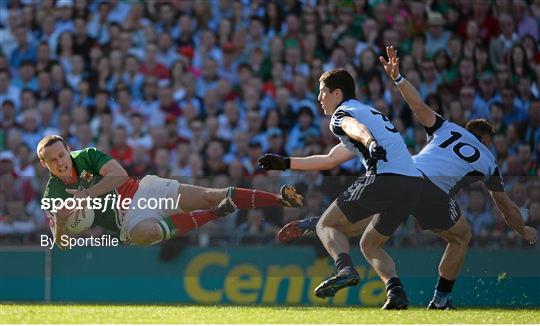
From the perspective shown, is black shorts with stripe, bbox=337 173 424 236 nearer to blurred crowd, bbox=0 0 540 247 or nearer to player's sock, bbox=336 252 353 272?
player's sock, bbox=336 252 353 272

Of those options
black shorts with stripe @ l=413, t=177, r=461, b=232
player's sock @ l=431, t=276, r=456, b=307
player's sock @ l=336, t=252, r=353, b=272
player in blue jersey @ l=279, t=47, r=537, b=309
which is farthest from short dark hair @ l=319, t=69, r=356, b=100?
player's sock @ l=431, t=276, r=456, b=307

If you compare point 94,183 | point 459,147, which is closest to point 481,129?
point 459,147

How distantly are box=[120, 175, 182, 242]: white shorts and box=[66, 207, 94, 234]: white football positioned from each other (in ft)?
0.96

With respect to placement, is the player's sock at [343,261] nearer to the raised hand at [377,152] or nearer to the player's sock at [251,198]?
the raised hand at [377,152]

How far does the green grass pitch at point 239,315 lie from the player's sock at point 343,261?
Answer: 0.36 m

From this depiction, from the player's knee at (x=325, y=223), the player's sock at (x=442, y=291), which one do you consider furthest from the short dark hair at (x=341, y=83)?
the player's sock at (x=442, y=291)

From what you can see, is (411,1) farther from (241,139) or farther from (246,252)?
(246,252)

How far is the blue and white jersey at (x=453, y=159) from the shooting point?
1012cm

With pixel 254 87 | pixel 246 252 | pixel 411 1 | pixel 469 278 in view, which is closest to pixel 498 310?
pixel 469 278

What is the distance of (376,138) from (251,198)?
1698 mm

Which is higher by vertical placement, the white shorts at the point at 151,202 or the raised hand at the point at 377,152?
the raised hand at the point at 377,152

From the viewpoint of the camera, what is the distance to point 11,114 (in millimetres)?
15320

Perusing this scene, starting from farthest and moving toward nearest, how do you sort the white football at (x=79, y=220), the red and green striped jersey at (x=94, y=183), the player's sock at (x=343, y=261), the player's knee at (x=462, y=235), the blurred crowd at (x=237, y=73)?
the blurred crowd at (x=237, y=73)
the white football at (x=79, y=220)
the red and green striped jersey at (x=94, y=183)
the player's knee at (x=462, y=235)
the player's sock at (x=343, y=261)

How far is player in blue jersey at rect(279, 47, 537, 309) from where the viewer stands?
9977mm
